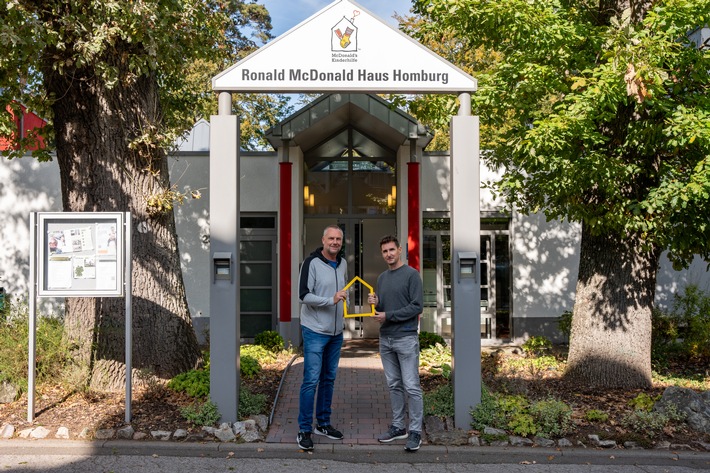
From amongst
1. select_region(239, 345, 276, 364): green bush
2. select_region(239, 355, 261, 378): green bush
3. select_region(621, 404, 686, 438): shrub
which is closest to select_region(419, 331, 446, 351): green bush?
select_region(239, 345, 276, 364): green bush

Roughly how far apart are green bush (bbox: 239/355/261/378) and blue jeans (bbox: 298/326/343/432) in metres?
2.22

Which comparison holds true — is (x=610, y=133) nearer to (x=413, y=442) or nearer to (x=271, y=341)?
(x=413, y=442)

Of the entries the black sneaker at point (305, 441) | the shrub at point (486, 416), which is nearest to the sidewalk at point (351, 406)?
the black sneaker at point (305, 441)

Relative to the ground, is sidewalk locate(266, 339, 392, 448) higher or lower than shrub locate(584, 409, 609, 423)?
lower

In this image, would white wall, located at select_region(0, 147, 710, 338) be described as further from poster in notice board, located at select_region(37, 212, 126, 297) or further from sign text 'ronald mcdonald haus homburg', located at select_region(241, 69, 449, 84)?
sign text 'ronald mcdonald haus homburg', located at select_region(241, 69, 449, 84)

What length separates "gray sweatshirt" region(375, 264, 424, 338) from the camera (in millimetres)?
5578

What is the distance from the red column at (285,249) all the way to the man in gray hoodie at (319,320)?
522 cm

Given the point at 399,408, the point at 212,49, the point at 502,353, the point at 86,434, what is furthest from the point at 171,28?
the point at 502,353

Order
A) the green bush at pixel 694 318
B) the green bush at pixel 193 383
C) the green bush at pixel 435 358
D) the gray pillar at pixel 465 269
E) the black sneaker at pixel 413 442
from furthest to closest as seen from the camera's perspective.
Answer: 1. the green bush at pixel 694 318
2. the green bush at pixel 435 358
3. the green bush at pixel 193 383
4. the gray pillar at pixel 465 269
5. the black sneaker at pixel 413 442

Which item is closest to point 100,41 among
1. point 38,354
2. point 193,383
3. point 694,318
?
point 38,354

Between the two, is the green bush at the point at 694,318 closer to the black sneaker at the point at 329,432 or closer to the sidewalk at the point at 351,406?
the sidewalk at the point at 351,406

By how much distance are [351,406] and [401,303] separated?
1847 millimetres

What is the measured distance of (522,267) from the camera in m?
12.4

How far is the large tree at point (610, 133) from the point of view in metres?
6.34
